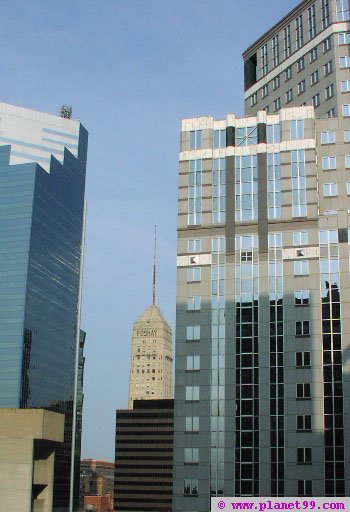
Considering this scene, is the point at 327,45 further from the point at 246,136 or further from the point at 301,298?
the point at 301,298

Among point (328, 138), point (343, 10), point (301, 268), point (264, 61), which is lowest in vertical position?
point (301, 268)

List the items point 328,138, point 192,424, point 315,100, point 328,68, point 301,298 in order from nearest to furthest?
point 192,424 < point 301,298 < point 328,138 < point 328,68 < point 315,100

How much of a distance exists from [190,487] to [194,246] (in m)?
31.7

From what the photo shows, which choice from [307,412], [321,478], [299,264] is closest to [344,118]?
[299,264]

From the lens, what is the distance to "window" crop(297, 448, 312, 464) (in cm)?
9356

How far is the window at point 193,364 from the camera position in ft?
331

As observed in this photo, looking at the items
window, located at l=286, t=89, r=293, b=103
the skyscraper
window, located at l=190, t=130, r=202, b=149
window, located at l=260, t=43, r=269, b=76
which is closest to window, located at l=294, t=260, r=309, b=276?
the skyscraper

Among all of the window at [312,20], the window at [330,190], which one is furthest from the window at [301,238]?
the window at [312,20]

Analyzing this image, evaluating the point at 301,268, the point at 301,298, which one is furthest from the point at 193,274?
the point at 301,298

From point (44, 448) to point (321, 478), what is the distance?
1927 inches

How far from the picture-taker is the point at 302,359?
321 ft

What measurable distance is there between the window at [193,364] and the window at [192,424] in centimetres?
613

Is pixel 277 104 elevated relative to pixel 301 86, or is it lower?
lower

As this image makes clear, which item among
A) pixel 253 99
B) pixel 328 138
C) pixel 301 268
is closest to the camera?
pixel 301 268
